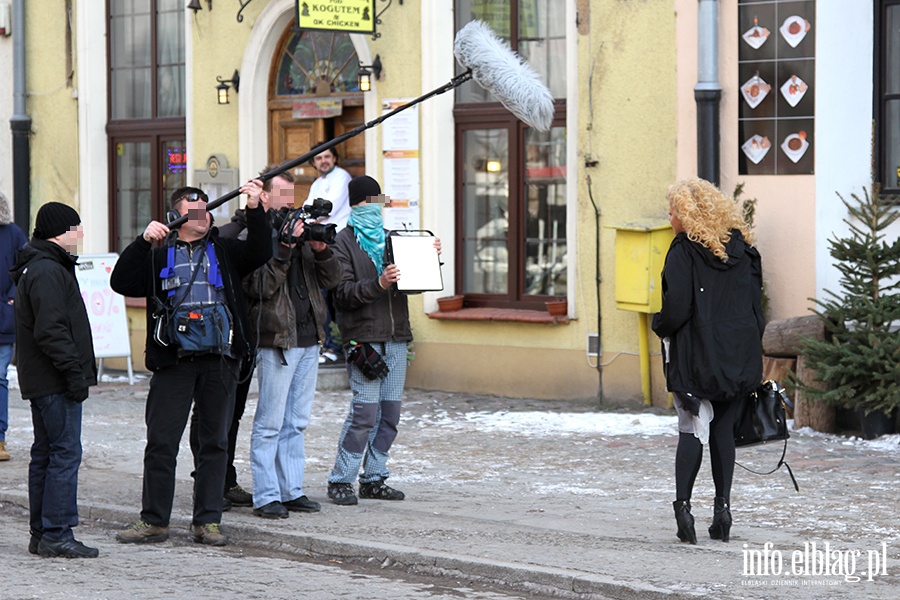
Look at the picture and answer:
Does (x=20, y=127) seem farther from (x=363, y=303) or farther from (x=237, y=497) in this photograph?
(x=363, y=303)

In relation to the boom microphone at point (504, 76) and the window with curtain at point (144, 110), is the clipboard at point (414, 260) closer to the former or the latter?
the boom microphone at point (504, 76)

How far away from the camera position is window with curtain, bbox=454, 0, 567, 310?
45.7 feet

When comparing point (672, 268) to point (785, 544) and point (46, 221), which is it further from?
point (46, 221)

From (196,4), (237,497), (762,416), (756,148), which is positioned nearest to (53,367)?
(237,497)

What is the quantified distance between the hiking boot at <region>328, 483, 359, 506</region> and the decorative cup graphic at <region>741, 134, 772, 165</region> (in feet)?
16.6

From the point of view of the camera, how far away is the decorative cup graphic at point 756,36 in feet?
40.4

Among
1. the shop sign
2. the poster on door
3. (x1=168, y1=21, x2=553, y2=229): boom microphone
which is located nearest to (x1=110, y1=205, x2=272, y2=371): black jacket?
(x1=168, y1=21, x2=553, y2=229): boom microphone

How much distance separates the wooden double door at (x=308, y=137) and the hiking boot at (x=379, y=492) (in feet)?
21.4

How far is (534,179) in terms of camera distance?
14.1 meters

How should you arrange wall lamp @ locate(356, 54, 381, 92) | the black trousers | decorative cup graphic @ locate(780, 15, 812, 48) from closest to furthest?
the black trousers < decorative cup graphic @ locate(780, 15, 812, 48) < wall lamp @ locate(356, 54, 381, 92)

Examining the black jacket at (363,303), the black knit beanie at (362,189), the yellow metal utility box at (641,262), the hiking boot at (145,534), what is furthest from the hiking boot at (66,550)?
the yellow metal utility box at (641,262)

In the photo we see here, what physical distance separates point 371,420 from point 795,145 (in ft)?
16.2

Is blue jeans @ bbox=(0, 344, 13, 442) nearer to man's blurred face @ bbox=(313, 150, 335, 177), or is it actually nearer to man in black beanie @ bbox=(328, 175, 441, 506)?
man in black beanie @ bbox=(328, 175, 441, 506)

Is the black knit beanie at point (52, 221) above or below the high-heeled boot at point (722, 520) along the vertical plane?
above
